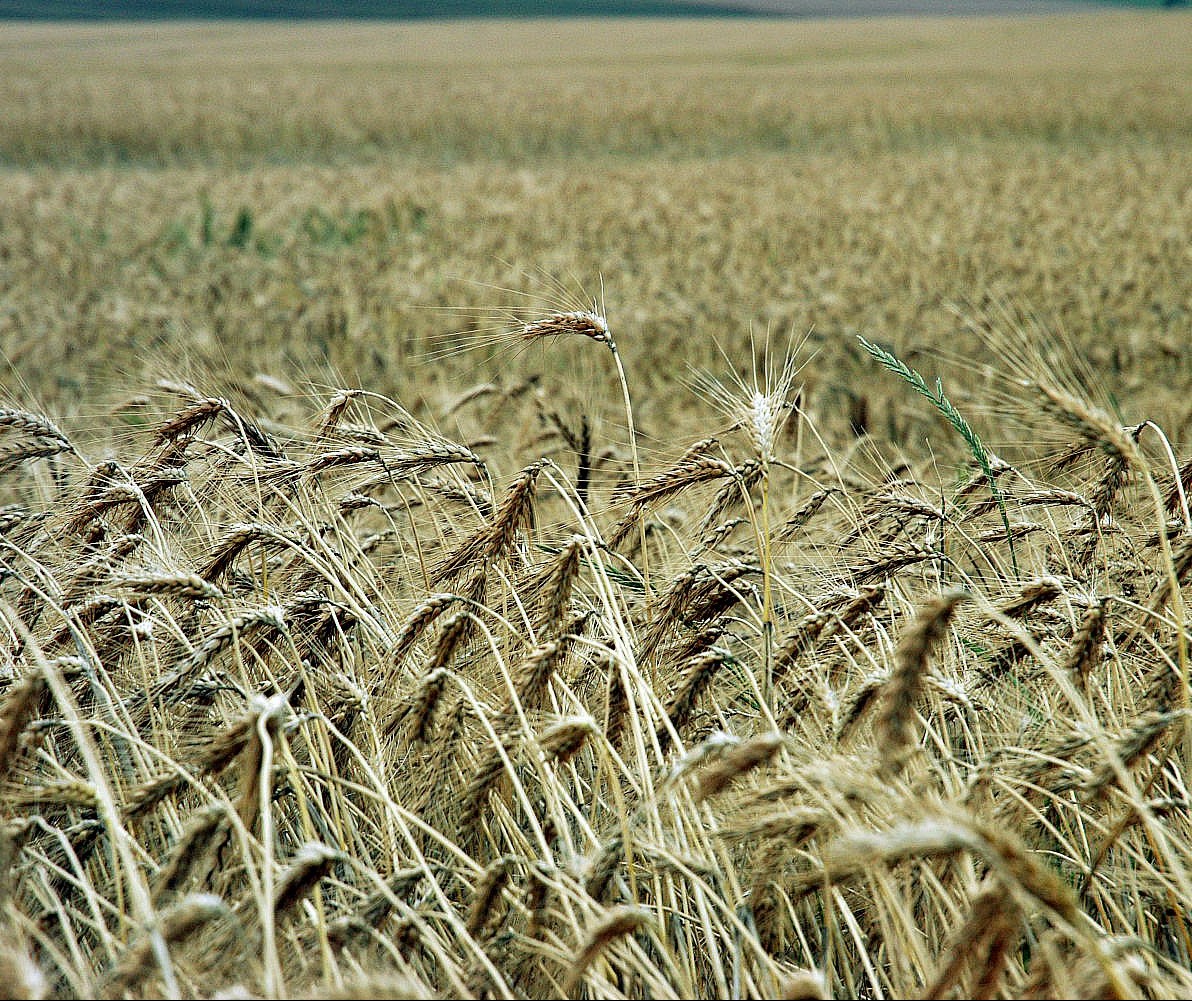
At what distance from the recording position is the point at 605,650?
167 centimetres

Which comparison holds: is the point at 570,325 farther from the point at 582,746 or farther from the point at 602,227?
the point at 602,227

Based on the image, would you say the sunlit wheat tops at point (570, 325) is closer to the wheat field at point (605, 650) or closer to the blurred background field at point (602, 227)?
the wheat field at point (605, 650)

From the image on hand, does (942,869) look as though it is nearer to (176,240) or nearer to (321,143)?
(176,240)

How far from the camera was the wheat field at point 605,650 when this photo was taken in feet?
4.34

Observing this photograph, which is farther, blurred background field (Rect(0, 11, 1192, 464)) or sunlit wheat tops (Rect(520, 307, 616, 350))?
blurred background field (Rect(0, 11, 1192, 464))

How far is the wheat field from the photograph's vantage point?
4.34ft

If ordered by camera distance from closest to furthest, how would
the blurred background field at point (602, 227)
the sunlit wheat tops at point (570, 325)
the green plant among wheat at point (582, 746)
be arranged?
1. the green plant among wheat at point (582, 746)
2. the sunlit wheat tops at point (570, 325)
3. the blurred background field at point (602, 227)

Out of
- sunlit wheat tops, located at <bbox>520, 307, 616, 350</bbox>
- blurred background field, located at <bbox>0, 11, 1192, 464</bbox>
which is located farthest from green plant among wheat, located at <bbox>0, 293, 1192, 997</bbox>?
blurred background field, located at <bbox>0, 11, 1192, 464</bbox>

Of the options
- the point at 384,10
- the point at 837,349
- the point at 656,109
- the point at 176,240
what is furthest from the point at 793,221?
the point at 384,10

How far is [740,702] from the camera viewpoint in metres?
2.31

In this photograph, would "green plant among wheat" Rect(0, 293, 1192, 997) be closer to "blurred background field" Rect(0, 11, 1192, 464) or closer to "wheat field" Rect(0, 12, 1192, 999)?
"wheat field" Rect(0, 12, 1192, 999)

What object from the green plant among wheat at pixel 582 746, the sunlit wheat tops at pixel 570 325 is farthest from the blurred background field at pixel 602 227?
the green plant among wheat at pixel 582 746

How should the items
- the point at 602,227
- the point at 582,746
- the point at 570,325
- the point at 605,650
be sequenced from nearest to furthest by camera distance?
the point at 605,650 → the point at 582,746 → the point at 570,325 → the point at 602,227

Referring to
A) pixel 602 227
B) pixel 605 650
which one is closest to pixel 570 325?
pixel 605 650
